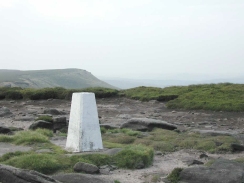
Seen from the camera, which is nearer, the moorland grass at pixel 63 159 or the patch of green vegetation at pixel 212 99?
the moorland grass at pixel 63 159

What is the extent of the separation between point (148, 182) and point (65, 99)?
2279cm

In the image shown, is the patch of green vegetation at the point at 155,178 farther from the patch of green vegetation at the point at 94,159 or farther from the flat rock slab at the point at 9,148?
the flat rock slab at the point at 9,148

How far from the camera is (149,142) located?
12.9 m

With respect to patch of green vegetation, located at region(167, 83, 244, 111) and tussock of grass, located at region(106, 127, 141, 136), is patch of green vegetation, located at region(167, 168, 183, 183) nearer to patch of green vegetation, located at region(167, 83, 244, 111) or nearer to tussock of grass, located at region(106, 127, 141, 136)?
tussock of grass, located at region(106, 127, 141, 136)

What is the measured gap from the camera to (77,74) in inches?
6432

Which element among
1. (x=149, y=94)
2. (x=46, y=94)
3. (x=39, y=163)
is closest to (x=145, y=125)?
(x=39, y=163)

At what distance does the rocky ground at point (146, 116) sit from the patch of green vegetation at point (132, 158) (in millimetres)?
239

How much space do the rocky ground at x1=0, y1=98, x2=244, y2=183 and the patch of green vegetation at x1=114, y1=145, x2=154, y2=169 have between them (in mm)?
239

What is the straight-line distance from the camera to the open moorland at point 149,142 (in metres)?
8.75

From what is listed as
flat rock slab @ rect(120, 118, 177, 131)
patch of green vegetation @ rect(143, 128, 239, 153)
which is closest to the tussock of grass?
patch of green vegetation @ rect(143, 128, 239, 153)

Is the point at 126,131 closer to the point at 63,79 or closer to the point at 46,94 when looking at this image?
the point at 46,94

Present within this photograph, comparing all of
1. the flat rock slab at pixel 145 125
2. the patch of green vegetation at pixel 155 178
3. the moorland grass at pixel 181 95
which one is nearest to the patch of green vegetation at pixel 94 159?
the patch of green vegetation at pixel 155 178

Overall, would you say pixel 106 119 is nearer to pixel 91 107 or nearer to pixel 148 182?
pixel 91 107

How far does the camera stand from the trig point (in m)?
10.6
